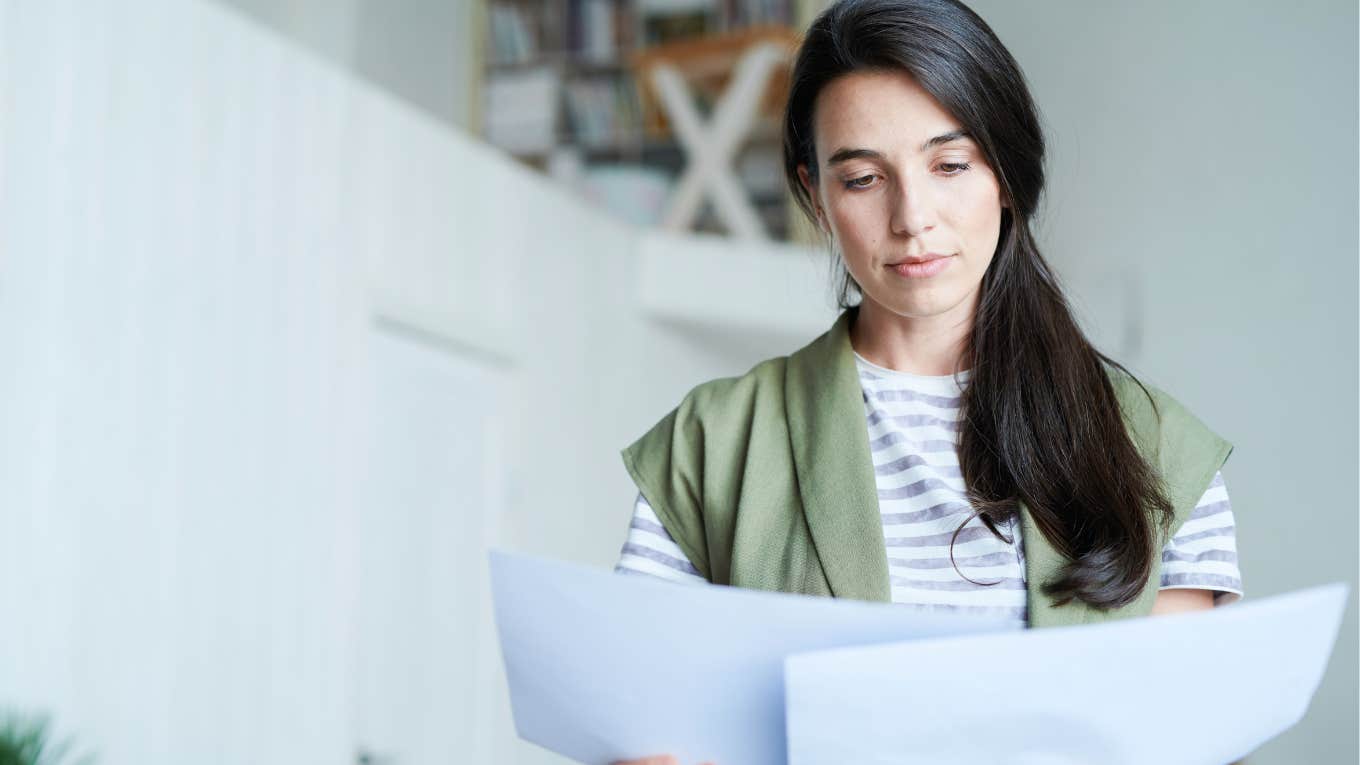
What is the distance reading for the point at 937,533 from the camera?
47.5 inches

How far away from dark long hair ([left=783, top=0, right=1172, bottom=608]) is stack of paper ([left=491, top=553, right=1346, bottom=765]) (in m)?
0.17

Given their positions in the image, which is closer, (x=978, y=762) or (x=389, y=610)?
(x=978, y=762)

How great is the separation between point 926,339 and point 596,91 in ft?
19.0

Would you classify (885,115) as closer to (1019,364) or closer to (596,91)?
(1019,364)

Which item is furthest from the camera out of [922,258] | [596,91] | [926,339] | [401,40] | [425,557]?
[596,91]

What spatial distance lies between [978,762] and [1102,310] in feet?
8.80

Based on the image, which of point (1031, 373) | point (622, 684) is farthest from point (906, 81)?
point (622, 684)

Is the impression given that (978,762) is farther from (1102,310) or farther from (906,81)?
(1102,310)

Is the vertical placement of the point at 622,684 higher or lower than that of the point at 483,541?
lower

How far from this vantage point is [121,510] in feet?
10.4

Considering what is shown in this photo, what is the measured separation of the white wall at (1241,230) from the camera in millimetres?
2771

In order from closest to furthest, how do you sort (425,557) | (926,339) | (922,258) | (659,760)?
(659,760), (922,258), (926,339), (425,557)

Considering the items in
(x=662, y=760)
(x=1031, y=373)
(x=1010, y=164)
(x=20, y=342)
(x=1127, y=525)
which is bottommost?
(x=662, y=760)

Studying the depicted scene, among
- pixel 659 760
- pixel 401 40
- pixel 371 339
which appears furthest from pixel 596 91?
pixel 659 760
